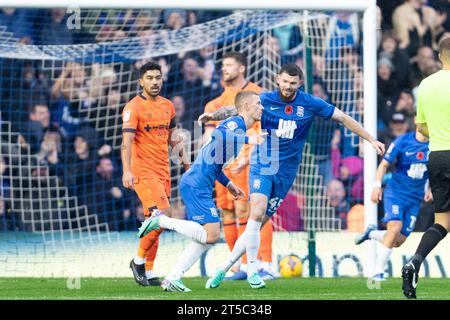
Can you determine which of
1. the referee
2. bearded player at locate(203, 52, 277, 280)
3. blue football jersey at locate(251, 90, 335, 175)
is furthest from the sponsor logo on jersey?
bearded player at locate(203, 52, 277, 280)

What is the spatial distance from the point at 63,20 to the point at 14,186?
233cm

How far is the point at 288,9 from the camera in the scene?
543 inches

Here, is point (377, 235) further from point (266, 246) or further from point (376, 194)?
point (266, 246)

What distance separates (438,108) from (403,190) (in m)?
3.84

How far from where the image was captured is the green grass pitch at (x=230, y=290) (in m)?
10.6

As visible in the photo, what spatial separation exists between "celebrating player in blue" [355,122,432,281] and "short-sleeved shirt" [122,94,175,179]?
8.76 feet

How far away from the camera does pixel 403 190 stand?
13.6 meters

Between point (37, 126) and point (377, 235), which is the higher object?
point (37, 126)

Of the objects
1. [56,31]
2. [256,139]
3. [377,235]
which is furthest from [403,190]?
[56,31]

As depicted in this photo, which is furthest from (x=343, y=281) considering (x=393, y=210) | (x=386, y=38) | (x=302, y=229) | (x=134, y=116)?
(x=386, y=38)

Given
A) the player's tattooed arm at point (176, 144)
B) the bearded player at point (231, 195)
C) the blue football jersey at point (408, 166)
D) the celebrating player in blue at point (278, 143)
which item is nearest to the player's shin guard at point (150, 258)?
the player's tattooed arm at point (176, 144)

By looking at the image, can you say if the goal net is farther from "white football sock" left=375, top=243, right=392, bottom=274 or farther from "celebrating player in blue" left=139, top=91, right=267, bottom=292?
"celebrating player in blue" left=139, top=91, right=267, bottom=292

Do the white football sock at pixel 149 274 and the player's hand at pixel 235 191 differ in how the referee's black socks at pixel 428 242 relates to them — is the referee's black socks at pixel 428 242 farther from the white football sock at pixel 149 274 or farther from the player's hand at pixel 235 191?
the white football sock at pixel 149 274

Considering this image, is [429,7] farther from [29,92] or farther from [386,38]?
[29,92]
